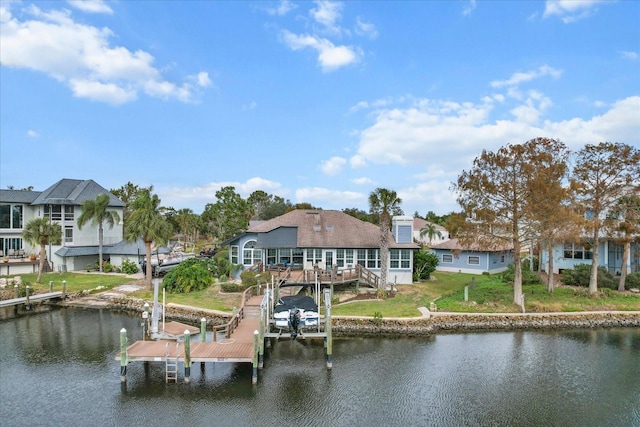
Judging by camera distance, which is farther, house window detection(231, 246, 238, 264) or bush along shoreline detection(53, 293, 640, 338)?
house window detection(231, 246, 238, 264)

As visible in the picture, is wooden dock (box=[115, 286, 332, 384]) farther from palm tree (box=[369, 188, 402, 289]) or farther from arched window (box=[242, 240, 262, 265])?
arched window (box=[242, 240, 262, 265])

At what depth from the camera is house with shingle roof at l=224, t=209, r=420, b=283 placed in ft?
110

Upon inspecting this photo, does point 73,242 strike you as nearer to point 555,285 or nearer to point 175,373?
point 175,373

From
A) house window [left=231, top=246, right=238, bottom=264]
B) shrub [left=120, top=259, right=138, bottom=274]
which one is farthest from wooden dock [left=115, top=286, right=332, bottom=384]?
shrub [left=120, top=259, right=138, bottom=274]

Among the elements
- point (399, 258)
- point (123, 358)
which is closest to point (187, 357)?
point (123, 358)

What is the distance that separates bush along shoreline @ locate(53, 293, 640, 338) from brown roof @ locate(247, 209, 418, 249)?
951 cm

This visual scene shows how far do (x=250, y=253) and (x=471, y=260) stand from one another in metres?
22.7

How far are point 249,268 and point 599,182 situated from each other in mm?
25765

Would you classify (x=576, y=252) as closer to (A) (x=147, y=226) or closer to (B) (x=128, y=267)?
(A) (x=147, y=226)

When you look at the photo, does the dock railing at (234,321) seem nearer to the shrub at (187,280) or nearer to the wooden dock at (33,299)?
the shrub at (187,280)

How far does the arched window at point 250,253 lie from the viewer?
34344 mm

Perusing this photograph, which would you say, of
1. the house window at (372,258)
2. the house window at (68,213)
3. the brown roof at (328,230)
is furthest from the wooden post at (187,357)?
the house window at (68,213)

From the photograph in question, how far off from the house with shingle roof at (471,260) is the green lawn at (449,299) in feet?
23.2

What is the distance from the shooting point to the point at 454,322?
24406 mm
